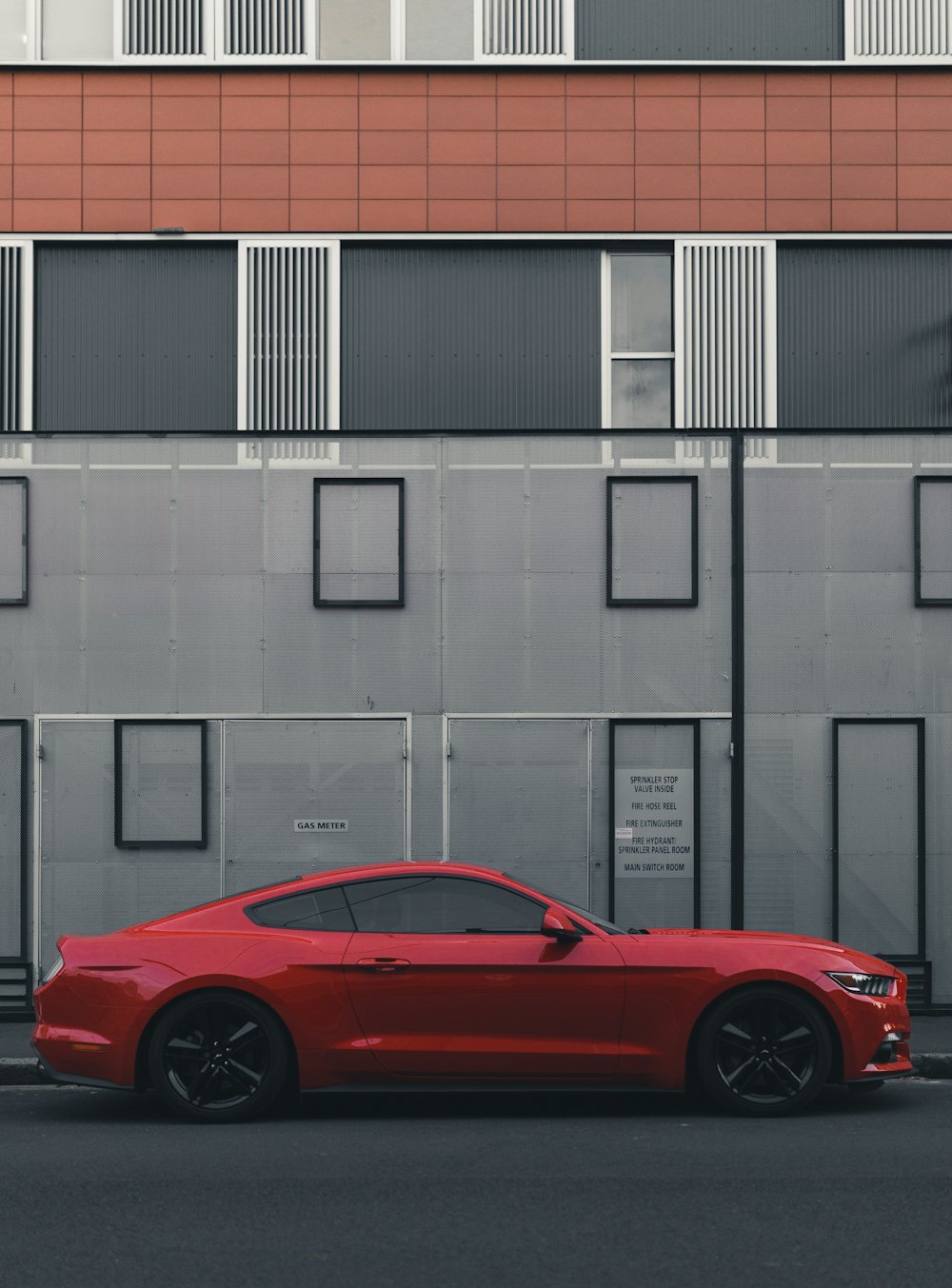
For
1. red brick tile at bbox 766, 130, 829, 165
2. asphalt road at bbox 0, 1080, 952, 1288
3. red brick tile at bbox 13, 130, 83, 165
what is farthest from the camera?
red brick tile at bbox 766, 130, 829, 165

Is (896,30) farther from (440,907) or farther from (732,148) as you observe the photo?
(440,907)

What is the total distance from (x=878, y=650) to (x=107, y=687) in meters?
6.46

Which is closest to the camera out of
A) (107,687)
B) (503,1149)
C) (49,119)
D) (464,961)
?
(503,1149)

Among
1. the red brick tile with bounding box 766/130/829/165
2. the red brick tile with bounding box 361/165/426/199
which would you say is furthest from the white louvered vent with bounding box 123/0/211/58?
the red brick tile with bounding box 766/130/829/165

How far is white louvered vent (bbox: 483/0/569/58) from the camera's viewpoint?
48.7ft

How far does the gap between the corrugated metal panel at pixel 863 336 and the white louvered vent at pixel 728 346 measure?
0.54 feet

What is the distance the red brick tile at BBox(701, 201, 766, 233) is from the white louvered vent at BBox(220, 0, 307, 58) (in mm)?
3984

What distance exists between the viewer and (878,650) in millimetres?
13578

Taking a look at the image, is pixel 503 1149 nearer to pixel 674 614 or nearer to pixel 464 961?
pixel 464 961

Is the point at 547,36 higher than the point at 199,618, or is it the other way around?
the point at 547,36

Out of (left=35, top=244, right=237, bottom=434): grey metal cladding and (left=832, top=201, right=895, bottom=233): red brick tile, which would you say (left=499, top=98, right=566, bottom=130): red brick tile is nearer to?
(left=832, top=201, right=895, bottom=233): red brick tile

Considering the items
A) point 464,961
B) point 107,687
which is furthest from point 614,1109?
point 107,687

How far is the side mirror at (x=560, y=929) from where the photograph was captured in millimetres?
8617

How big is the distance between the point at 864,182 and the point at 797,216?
68cm
